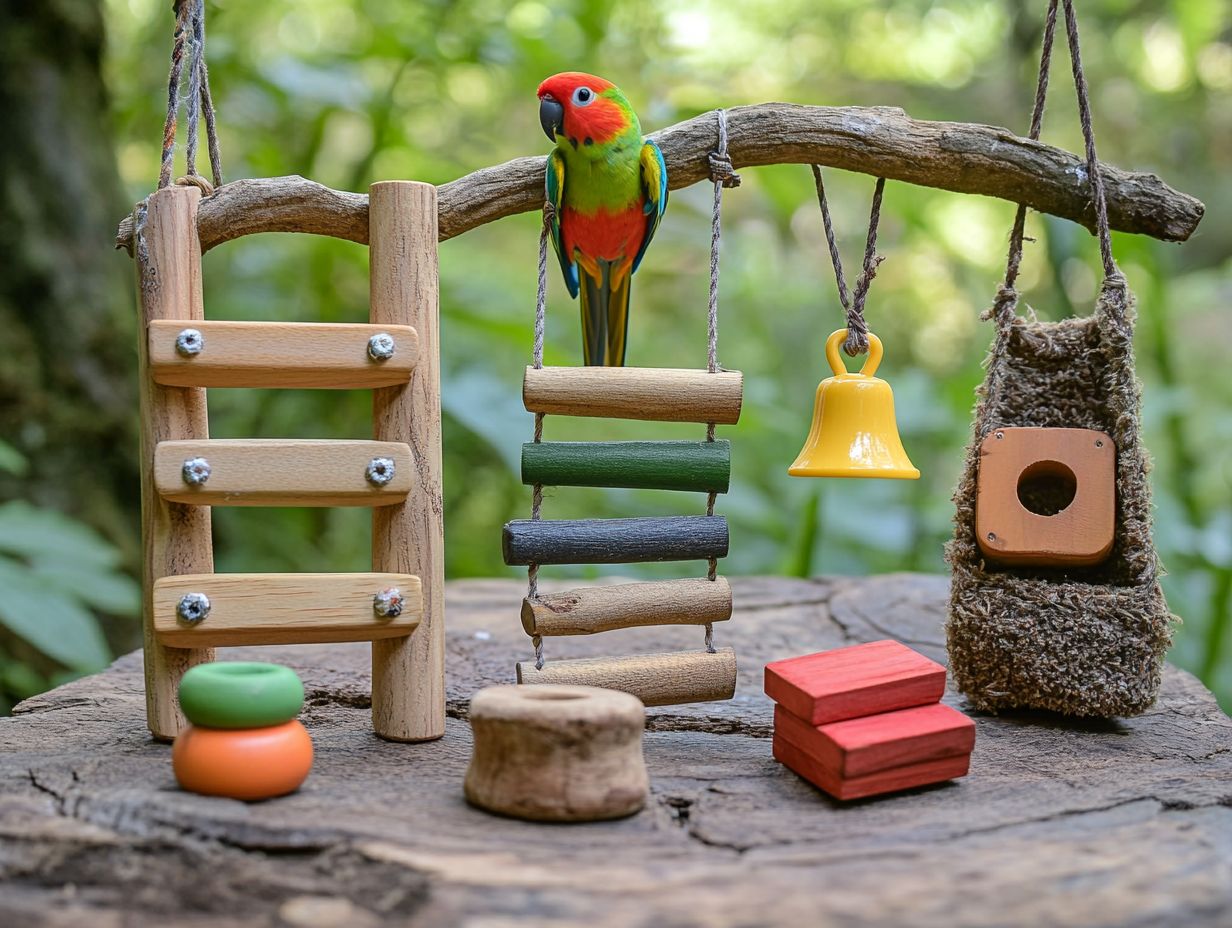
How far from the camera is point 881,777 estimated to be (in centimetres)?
143

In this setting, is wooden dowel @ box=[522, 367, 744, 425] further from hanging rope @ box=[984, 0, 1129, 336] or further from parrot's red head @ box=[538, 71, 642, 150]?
hanging rope @ box=[984, 0, 1129, 336]

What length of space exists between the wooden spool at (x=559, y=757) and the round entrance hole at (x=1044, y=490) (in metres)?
1.01

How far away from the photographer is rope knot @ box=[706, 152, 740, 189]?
182cm

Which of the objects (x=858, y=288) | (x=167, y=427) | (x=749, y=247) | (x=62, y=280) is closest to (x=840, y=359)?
(x=858, y=288)

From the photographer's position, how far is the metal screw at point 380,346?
5.27ft

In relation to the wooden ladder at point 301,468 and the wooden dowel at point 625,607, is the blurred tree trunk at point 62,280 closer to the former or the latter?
the wooden ladder at point 301,468

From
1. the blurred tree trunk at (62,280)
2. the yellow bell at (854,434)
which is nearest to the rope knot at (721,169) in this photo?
the yellow bell at (854,434)

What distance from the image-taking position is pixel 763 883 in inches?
44.2

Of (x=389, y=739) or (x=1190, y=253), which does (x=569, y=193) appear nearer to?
(x=389, y=739)

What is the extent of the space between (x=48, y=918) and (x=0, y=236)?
2571 millimetres

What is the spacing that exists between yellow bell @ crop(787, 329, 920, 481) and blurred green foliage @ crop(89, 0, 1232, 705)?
115 centimetres

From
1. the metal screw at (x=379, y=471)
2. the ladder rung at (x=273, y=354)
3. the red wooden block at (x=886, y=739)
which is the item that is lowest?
the red wooden block at (x=886, y=739)

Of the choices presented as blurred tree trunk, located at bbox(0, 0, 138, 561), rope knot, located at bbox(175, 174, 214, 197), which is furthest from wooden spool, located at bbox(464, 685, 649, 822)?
blurred tree trunk, located at bbox(0, 0, 138, 561)

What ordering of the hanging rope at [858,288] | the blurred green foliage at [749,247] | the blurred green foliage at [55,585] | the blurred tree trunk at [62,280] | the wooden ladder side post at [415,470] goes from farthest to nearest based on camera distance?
the blurred green foliage at [749,247], the blurred tree trunk at [62,280], the blurred green foliage at [55,585], the hanging rope at [858,288], the wooden ladder side post at [415,470]
